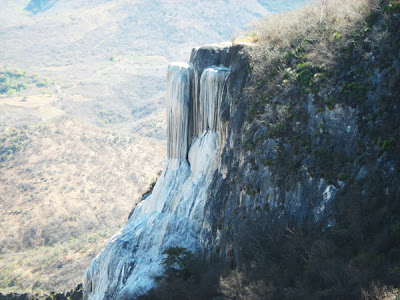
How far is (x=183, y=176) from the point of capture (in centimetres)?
1966

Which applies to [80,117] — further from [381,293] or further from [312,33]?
[381,293]

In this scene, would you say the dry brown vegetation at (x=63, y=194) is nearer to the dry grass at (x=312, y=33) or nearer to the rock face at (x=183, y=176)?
the rock face at (x=183, y=176)

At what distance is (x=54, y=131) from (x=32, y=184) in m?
15.8

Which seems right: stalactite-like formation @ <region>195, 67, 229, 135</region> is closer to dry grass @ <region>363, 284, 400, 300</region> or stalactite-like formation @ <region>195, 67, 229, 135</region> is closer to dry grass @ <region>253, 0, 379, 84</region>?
dry grass @ <region>253, 0, 379, 84</region>

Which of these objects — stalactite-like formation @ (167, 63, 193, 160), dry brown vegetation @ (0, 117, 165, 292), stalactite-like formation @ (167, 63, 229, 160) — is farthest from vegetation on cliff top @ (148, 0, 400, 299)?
dry brown vegetation @ (0, 117, 165, 292)

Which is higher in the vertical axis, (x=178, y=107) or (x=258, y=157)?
(x=178, y=107)

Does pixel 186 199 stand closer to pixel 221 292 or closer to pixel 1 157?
pixel 221 292

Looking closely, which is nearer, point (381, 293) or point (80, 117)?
point (381, 293)

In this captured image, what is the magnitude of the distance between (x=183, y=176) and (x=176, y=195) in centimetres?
95

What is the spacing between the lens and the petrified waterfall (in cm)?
1767

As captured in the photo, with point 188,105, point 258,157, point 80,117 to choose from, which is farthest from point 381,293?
point 80,117

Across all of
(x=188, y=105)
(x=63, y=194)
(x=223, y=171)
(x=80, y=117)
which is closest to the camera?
(x=223, y=171)

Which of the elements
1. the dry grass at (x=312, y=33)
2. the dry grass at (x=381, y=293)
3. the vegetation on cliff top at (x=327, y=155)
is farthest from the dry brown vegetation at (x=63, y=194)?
the dry grass at (x=381, y=293)

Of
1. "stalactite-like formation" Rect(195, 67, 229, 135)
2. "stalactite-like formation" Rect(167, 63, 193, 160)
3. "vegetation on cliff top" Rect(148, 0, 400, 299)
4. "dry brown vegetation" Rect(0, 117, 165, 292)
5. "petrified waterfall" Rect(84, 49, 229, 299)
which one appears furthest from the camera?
"dry brown vegetation" Rect(0, 117, 165, 292)
